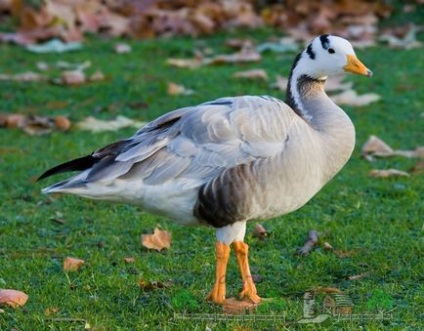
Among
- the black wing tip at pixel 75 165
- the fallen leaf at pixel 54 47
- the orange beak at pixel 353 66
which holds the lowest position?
the fallen leaf at pixel 54 47

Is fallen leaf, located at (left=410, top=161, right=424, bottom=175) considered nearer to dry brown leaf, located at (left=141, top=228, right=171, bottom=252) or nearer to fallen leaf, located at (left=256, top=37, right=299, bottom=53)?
dry brown leaf, located at (left=141, top=228, right=171, bottom=252)

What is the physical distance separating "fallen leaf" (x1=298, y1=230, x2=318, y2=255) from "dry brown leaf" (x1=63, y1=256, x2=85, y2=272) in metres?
1.37

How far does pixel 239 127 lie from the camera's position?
17.3 ft

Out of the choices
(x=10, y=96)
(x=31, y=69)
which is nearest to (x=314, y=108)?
(x=10, y=96)

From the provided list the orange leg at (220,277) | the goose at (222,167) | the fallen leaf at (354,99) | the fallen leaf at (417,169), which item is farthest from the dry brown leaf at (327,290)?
the fallen leaf at (354,99)

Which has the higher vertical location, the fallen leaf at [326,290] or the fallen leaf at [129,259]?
the fallen leaf at [326,290]

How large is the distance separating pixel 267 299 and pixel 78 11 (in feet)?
28.8

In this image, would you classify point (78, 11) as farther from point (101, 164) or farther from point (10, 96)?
point (101, 164)

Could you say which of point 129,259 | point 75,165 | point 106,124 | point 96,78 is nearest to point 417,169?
point 129,259

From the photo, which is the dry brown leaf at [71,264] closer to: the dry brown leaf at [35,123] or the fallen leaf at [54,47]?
the dry brown leaf at [35,123]

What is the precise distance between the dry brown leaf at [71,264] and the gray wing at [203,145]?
816 mm

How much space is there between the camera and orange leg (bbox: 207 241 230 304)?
5.27m

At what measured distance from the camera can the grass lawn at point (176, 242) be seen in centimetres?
510

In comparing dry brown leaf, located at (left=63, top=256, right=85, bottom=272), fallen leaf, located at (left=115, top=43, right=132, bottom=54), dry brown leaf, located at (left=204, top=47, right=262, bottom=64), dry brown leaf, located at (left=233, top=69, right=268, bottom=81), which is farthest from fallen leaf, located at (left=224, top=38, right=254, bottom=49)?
dry brown leaf, located at (left=63, top=256, right=85, bottom=272)
